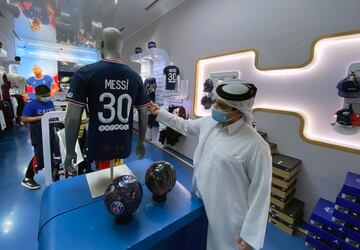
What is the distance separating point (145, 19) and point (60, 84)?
304 cm

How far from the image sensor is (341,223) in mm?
1773

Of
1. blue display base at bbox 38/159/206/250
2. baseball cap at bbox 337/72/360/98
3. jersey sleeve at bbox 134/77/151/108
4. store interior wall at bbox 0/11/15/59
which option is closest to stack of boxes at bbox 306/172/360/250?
baseball cap at bbox 337/72/360/98

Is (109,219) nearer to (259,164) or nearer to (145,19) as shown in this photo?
(259,164)

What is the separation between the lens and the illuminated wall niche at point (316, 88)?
203 centimetres

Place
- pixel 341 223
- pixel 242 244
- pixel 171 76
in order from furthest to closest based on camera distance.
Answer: pixel 171 76 < pixel 341 223 < pixel 242 244

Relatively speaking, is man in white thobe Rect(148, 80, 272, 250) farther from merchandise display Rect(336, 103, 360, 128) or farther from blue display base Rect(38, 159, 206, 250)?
merchandise display Rect(336, 103, 360, 128)

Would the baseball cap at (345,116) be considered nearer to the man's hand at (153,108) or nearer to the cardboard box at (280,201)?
the cardboard box at (280,201)

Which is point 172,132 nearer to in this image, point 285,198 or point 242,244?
point 285,198

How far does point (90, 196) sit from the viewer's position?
1.14 meters

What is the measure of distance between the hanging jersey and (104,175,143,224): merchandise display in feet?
12.2

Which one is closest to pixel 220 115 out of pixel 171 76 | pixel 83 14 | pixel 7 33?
pixel 171 76

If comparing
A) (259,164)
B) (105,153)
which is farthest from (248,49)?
(105,153)

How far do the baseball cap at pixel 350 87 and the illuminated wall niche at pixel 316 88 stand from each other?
0.42ft

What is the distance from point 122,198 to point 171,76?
151 inches
